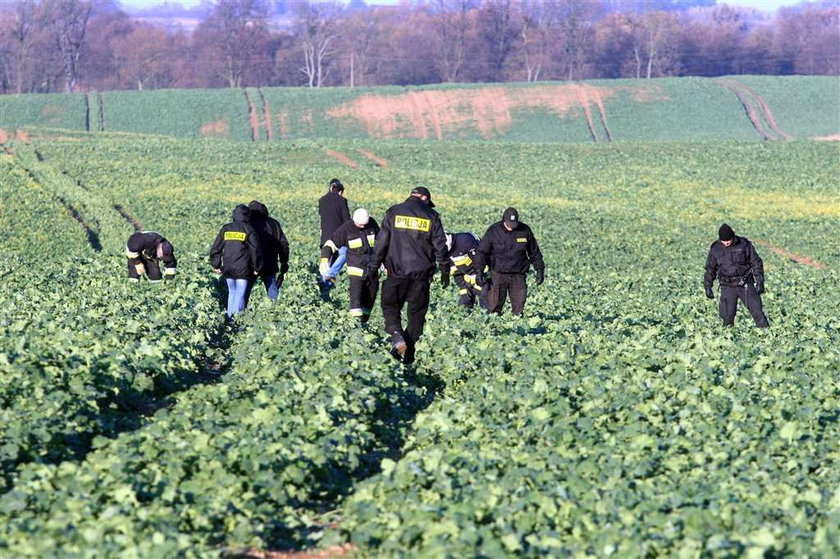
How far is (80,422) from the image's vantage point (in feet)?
36.1

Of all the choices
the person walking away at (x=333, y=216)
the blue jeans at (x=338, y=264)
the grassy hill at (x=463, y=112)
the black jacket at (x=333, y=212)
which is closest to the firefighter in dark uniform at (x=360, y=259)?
the blue jeans at (x=338, y=264)

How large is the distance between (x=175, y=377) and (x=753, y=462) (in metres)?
5.97

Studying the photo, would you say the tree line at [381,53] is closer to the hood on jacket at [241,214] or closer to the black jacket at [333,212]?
the black jacket at [333,212]

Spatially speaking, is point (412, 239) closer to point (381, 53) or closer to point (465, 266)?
point (465, 266)

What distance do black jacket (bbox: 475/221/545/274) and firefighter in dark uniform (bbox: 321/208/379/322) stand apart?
1.58 meters

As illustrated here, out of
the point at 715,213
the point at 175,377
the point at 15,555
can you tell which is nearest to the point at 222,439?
the point at 15,555

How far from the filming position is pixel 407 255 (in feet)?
50.5

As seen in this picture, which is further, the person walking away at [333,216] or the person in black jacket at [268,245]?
the person walking away at [333,216]

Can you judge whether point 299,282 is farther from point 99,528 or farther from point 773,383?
point 99,528

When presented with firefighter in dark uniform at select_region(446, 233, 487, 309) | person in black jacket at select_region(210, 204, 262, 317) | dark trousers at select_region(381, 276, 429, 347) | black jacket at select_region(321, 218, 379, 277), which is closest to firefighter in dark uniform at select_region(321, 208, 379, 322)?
black jacket at select_region(321, 218, 379, 277)

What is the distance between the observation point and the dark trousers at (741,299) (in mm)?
19859

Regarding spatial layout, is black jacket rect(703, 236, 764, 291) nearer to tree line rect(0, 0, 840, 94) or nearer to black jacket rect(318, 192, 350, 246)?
black jacket rect(318, 192, 350, 246)

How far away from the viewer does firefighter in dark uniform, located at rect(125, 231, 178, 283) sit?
792 inches

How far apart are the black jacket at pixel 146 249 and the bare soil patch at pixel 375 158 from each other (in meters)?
47.7
